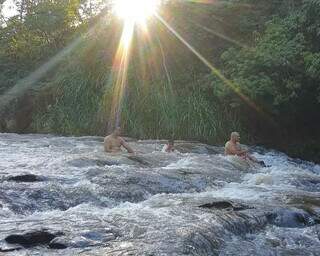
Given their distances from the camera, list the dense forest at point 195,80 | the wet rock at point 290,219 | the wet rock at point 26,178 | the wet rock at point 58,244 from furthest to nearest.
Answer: the dense forest at point 195,80 → the wet rock at point 26,178 → the wet rock at point 290,219 → the wet rock at point 58,244

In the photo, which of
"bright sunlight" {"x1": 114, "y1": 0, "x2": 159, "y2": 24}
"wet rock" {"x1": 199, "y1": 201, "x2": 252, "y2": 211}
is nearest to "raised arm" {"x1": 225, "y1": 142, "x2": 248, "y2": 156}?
"wet rock" {"x1": 199, "y1": 201, "x2": 252, "y2": 211}

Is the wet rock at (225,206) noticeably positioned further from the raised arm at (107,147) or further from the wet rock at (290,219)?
the raised arm at (107,147)

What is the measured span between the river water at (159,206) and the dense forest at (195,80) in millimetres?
5045

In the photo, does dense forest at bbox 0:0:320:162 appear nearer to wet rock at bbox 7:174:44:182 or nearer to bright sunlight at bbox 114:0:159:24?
bright sunlight at bbox 114:0:159:24

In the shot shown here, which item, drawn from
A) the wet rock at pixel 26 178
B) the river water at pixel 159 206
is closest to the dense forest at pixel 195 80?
the river water at pixel 159 206

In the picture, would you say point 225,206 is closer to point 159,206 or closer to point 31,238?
point 159,206

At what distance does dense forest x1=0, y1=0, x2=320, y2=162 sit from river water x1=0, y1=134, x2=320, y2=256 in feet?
16.6

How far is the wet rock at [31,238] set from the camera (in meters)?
4.71

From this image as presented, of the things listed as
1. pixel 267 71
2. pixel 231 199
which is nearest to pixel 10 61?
pixel 267 71

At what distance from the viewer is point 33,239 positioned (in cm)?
481

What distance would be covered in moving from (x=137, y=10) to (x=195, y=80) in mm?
4055

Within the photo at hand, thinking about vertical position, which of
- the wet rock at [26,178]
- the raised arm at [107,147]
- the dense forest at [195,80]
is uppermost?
the dense forest at [195,80]

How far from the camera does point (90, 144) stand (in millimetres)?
13852

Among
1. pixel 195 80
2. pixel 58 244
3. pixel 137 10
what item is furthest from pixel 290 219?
pixel 137 10
